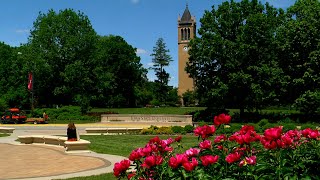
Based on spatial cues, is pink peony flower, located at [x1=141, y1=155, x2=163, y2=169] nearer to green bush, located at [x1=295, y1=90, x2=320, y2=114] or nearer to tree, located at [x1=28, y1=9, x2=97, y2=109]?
green bush, located at [x1=295, y1=90, x2=320, y2=114]

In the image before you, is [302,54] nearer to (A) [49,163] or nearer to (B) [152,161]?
(A) [49,163]

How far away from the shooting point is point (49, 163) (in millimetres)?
14312

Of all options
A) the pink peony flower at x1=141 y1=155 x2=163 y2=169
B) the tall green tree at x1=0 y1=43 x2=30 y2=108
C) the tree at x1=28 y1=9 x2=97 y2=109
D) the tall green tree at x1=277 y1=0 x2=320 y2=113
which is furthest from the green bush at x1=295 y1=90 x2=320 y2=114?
the tall green tree at x1=0 y1=43 x2=30 y2=108

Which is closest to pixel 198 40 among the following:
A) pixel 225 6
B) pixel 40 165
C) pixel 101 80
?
pixel 225 6

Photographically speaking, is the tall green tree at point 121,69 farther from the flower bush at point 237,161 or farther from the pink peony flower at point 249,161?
the pink peony flower at point 249,161

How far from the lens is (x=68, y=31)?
54844 millimetres

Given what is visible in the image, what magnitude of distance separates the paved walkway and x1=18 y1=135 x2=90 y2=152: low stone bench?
446mm

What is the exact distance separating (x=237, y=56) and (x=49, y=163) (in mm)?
27544

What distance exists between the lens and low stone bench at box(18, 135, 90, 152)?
685 inches

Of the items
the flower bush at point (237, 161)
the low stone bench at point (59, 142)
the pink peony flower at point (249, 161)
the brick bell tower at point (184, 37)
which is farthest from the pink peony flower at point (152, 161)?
the brick bell tower at point (184, 37)

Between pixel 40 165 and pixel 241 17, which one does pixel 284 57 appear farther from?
pixel 40 165

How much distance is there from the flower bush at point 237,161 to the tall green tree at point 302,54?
31440 millimetres

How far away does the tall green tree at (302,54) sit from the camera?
118 ft

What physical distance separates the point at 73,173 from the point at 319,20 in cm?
3121
